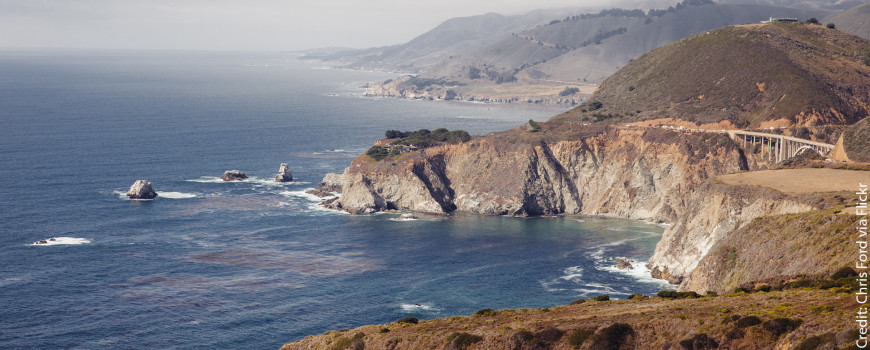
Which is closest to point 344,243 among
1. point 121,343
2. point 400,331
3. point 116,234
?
point 116,234

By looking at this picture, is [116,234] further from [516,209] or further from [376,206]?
[516,209]

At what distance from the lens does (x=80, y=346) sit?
256 ft

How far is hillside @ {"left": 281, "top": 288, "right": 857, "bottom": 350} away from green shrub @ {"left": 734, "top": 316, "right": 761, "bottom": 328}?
18mm

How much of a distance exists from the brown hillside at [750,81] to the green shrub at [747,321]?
105 metres

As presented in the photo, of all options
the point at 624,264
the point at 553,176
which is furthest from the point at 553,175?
the point at 624,264

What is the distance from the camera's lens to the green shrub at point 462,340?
5856 centimetres

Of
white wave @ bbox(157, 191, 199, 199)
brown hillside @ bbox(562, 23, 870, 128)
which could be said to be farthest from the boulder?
white wave @ bbox(157, 191, 199, 199)

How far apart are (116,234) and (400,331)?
71.5 meters

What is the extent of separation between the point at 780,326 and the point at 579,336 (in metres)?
13.4

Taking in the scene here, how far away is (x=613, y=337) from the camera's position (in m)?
53.8

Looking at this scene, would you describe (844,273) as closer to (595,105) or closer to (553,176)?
(553,176)

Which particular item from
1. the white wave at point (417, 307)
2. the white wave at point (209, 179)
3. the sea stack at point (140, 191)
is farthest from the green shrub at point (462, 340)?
the white wave at point (209, 179)

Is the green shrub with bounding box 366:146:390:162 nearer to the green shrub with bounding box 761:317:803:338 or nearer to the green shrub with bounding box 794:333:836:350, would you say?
the green shrub with bounding box 761:317:803:338

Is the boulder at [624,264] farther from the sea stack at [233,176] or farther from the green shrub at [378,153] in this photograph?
the sea stack at [233,176]
